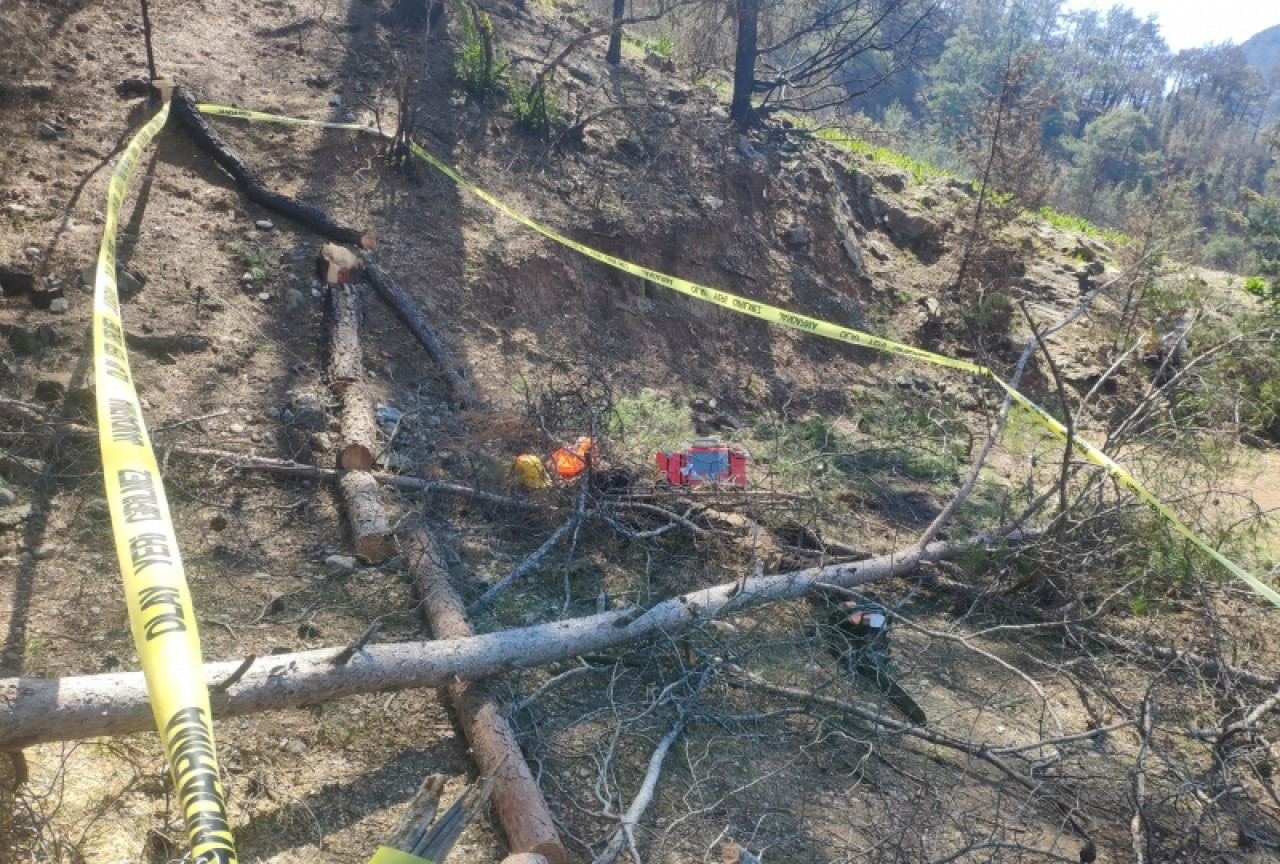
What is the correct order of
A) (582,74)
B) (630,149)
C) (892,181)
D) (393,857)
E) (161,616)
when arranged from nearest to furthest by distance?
1. (393,857)
2. (161,616)
3. (630,149)
4. (582,74)
5. (892,181)

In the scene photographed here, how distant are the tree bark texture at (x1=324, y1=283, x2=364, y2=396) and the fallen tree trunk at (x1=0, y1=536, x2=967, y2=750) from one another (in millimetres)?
2420

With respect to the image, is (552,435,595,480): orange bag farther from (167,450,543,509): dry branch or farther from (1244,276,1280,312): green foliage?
(1244,276,1280,312): green foliage

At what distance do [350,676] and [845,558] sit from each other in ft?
9.16

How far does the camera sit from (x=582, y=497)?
14.7 ft

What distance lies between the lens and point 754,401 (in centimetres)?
785

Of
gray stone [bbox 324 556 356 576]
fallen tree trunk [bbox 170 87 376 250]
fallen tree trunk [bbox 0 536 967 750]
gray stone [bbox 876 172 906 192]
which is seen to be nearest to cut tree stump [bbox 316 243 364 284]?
fallen tree trunk [bbox 170 87 376 250]

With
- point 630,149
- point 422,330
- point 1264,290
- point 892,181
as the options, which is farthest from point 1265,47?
point 422,330

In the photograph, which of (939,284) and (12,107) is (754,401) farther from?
(12,107)

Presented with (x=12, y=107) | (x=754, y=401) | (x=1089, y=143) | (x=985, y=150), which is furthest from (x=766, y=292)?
(x=1089, y=143)

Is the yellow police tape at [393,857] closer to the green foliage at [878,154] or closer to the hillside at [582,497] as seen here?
the hillside at [582,497]

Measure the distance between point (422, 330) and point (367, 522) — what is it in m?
2.29

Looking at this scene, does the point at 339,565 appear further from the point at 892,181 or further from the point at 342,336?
the point at 892,181

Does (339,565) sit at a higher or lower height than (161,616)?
lower

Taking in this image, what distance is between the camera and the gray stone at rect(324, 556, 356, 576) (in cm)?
400
